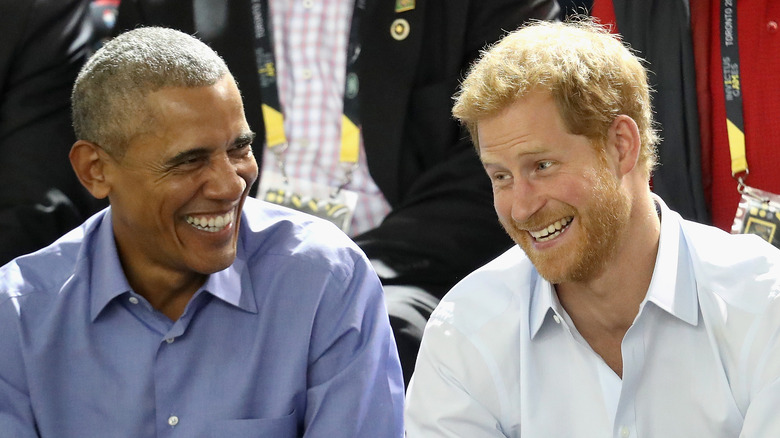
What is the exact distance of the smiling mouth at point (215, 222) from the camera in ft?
6.83

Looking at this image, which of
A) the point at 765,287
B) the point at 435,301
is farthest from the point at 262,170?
the point at 765,287

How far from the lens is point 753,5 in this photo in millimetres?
2811

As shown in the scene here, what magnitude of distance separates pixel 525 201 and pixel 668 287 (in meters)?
0.29

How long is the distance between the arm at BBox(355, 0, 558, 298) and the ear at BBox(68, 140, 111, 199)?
0.90 meters

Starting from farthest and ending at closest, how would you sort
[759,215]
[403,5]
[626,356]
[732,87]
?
[403,5]
[732,87]
[759,215]
[626,356]

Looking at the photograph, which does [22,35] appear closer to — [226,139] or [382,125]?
[382,125]

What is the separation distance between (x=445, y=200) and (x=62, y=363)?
1230 millimetres

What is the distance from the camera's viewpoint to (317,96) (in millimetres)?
3164

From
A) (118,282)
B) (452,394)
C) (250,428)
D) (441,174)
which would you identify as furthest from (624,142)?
(441,174)

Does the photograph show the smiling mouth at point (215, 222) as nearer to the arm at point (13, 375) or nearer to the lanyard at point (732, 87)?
the arm at point (13, 375)

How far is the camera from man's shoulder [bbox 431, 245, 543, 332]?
1981mm

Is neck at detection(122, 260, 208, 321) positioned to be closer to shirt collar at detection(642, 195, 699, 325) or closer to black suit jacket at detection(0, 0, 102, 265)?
shirt collar at detection(642, 195, 699, 325)

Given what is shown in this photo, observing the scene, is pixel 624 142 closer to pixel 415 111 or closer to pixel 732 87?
pixel 732 87

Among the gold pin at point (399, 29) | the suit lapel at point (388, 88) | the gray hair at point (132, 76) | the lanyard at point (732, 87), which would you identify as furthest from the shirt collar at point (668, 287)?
the gold pin at point (399, 29)
